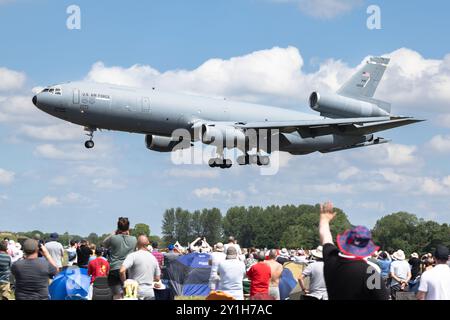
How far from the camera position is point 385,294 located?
941 centimetres

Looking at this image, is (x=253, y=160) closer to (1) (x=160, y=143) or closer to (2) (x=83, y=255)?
(1) (x=160, y=143)

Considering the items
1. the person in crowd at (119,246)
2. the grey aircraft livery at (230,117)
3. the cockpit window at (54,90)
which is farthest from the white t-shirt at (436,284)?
the cockpit window at (54,90)

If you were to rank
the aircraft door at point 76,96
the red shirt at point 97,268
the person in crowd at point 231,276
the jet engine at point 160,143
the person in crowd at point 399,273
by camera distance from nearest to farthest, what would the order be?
the person in crowd at point 231,276 < the red shirt at point 97,268 < the person in crowd at point 399,273 < the aircraft door at point 76,96 < the jet engine at point 160,143

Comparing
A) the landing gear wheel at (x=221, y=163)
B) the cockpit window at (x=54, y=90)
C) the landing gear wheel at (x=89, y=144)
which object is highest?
the cockpit window at (x=54, y=90)

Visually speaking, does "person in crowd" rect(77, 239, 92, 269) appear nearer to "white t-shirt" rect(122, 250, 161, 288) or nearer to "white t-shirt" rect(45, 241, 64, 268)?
"white t-shirt" rect(45, 241, 64, 268)

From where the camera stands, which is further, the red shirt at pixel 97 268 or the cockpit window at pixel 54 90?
the cockpit window at pixel 54 90

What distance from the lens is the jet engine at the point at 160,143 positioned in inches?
1994

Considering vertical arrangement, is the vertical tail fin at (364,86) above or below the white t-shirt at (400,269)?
above

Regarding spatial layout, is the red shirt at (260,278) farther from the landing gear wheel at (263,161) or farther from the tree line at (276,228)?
the tree line at (276,228)

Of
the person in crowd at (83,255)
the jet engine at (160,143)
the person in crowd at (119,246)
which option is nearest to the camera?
the person in crowd at (119,246)

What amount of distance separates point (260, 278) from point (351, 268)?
7561 millimetres
